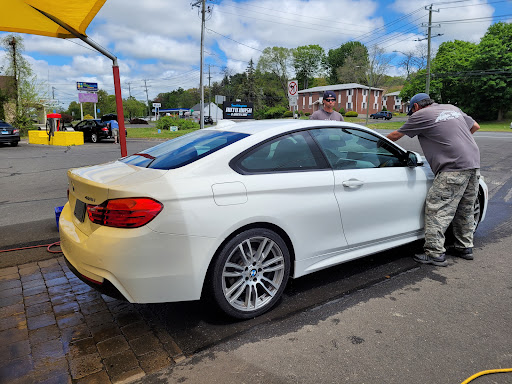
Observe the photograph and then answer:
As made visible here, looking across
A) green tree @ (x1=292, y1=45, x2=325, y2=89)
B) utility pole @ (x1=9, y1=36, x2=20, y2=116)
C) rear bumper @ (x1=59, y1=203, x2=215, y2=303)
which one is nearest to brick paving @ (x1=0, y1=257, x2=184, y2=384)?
rear bumper @ (x1=59, y1=203, x2=215, y2=303)

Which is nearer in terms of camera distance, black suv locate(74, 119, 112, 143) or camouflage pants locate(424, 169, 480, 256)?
camouflage pants locate(424, 169, 480, 256)

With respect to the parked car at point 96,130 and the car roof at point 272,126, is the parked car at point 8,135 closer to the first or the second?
the parked car at point 96,130

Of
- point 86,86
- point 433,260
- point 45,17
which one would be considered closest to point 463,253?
point 433,260

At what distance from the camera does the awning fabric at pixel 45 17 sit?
433 centimetres

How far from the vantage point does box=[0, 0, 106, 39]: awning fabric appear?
4.33m

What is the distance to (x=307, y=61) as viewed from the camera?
323ft

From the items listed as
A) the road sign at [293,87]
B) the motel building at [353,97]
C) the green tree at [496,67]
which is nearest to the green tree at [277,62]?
the motel building at [353,97]

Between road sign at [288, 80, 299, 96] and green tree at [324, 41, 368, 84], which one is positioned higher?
green tree at [324, 41, 368, 84]

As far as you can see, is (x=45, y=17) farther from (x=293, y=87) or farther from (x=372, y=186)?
(x=293, y=87)

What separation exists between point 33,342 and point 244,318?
4.97 feet

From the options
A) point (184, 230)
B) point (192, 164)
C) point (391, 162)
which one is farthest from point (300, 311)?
point (391, 162)

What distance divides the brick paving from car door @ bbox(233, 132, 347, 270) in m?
1.20

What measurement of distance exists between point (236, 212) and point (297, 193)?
597 mm

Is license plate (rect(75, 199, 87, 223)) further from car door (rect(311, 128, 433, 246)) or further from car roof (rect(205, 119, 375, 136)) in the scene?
car door (rect(311, 128, 433, 246))
